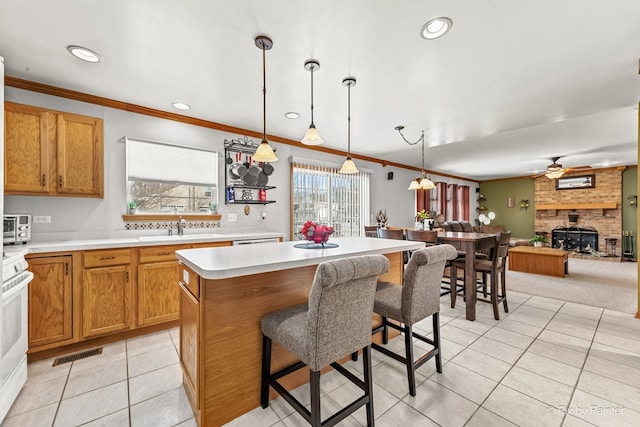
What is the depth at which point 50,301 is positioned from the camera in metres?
2.30

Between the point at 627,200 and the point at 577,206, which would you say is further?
the point at 577,206

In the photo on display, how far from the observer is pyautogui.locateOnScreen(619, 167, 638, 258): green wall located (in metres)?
A: 7.45

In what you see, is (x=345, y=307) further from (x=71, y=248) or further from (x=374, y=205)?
(x=374, y=205)

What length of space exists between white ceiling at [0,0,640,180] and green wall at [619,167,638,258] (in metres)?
5.71

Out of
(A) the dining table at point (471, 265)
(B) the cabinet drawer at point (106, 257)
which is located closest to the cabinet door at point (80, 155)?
(B) the cabinet drawer at point (106, 257)

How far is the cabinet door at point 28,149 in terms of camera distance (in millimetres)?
2391

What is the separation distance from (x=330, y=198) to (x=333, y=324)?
398 centimetres

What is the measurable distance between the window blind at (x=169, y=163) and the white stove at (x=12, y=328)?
1551mm

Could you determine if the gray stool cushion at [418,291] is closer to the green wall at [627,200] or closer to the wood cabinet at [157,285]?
the wood cabinet at [157,285]

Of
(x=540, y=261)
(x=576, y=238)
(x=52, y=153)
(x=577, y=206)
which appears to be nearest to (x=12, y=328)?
(x=52, y=153)

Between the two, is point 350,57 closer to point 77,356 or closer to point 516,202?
point 77,356

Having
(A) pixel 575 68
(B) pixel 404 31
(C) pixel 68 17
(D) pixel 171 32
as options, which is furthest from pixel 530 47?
(C) pixel 68 17

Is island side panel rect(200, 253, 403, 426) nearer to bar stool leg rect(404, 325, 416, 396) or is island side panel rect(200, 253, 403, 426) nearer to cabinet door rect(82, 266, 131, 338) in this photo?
bar stool leg rect(404, 325, 416, 396)

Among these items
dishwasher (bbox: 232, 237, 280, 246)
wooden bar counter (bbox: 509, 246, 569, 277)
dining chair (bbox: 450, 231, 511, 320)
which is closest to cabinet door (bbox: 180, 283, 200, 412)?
dishwasher (bbox: 232, 237, 280, 246)
